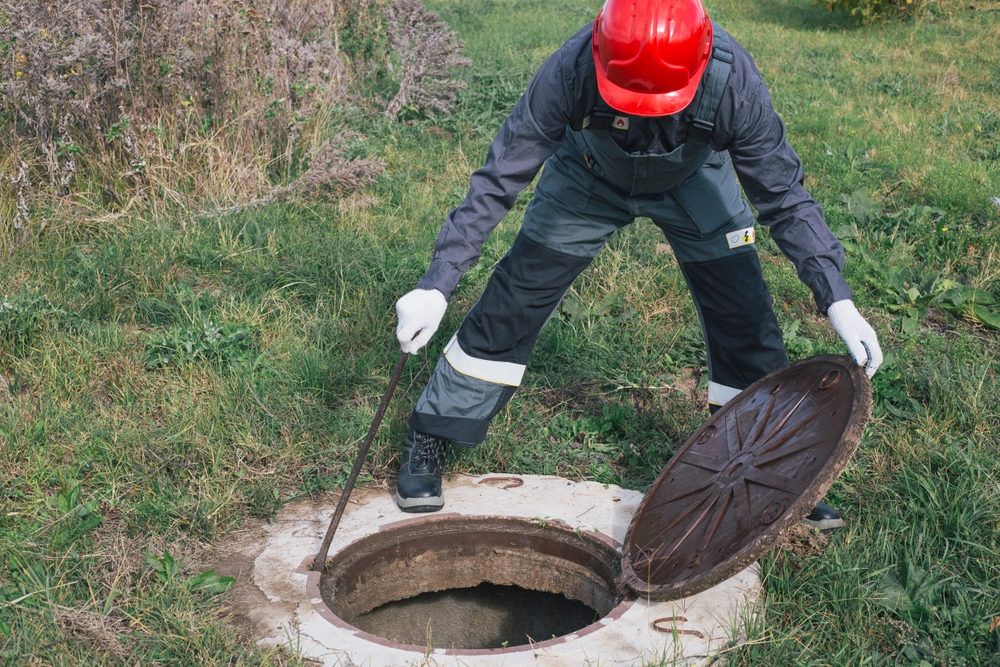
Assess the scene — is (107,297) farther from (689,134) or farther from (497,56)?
(497,56)

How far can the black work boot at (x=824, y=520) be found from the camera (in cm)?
310

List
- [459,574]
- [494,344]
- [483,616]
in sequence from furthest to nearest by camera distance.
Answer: [483,616], [459,574], [494,344]

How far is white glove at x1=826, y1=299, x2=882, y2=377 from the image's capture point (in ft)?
8.63

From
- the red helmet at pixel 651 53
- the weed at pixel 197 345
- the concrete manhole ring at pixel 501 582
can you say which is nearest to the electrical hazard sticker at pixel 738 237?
the red helmet at pixel 651 53

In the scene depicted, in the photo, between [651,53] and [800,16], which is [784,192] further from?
[800,16]

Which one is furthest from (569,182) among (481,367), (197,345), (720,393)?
(197,345)

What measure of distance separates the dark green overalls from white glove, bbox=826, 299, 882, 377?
53 cm

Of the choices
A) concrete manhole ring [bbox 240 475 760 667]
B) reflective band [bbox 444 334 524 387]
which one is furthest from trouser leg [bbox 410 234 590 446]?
concrete manhole ring [bbox 240 475 760 667]

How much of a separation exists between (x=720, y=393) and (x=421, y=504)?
45.4 inches

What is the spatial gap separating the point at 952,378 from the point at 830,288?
1382 mm

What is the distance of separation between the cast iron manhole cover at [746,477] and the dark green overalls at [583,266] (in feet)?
1.03

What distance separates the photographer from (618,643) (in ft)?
8.26

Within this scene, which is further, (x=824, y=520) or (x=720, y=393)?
(x=720, y=393)

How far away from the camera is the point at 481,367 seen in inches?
126
